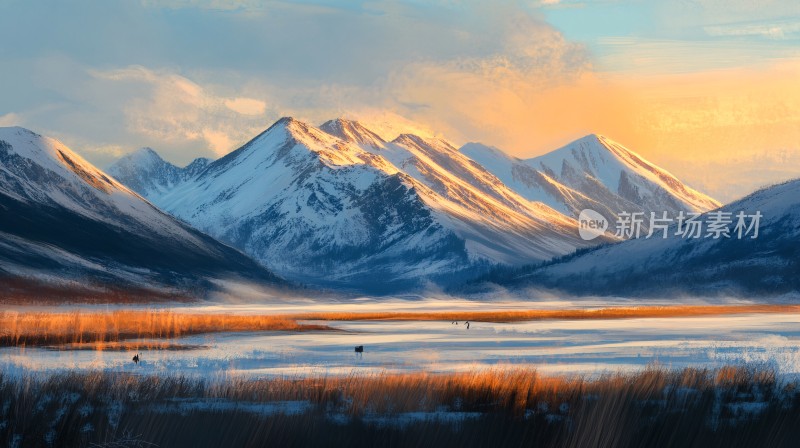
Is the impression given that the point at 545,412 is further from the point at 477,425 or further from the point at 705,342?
the point at 705,342

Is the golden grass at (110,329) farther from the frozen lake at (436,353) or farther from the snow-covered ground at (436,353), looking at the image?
the snow-covered ground at (436,353)

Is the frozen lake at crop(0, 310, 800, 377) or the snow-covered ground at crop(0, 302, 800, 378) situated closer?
the snow-covered ground at crop(0, 302, 800, 378)

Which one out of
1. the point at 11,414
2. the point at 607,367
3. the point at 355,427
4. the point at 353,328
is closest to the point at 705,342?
the point at 607,367

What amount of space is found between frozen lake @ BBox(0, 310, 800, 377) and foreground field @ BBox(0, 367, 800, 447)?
12.2 metres

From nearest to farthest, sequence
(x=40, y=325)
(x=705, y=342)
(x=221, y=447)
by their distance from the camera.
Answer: (x=221, y=447) < (x=705, y=342) < (x=40, y=325)

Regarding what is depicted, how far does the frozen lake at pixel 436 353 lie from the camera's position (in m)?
61.8

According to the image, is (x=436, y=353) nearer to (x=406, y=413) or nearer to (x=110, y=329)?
(x=110, y=329)

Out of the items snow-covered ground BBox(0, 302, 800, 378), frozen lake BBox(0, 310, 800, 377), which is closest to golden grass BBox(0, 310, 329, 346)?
frozen lake BBox(0, 310, 800, 377)

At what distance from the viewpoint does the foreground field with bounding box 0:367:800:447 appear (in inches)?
1483

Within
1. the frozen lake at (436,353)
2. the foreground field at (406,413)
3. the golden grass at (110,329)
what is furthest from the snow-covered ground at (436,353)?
the foreground field at (406,413)

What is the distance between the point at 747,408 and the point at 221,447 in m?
19.8

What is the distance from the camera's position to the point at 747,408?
42.7m

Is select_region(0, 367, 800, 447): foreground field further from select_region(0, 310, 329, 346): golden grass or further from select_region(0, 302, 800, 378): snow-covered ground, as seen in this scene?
select_region(0, 310, 329, 346): golden grass

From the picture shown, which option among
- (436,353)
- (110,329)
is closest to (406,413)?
(436,353)
